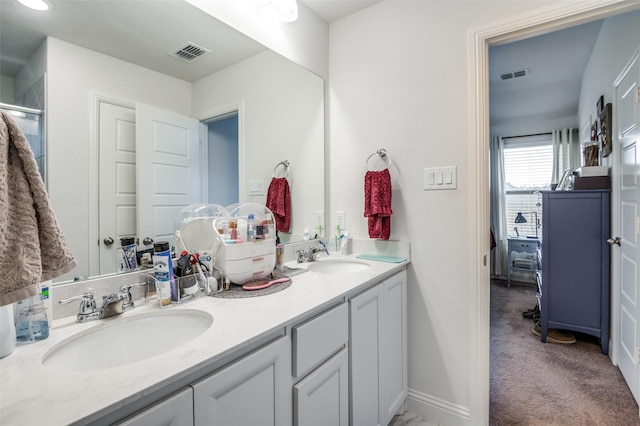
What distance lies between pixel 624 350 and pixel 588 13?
6.78 ft

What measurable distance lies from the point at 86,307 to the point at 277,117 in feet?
4.35

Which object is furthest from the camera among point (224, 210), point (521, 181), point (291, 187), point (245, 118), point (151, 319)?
point (521, 181)

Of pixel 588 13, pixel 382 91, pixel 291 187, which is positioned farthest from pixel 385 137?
pixel 588 13

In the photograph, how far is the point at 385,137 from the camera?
6.15ft

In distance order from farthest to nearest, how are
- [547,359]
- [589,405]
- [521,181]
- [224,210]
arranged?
[521,181] < [547,359] < [589,405] < [224,210]

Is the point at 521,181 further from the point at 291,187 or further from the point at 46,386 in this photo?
the point at 46,386

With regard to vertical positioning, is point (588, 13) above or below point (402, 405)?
above

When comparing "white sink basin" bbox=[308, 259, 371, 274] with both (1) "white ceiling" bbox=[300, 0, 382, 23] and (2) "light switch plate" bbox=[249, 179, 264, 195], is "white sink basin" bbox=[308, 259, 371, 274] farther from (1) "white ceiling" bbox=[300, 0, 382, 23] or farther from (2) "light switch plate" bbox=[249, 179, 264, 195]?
(1) "white ceiling" bbox=[300, 0, 382, 23]

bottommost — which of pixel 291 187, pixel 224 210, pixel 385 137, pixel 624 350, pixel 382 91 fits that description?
pixel 624 350

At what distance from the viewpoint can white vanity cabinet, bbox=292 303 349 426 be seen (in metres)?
0.98

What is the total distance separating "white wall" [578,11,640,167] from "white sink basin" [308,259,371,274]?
6.42 feet

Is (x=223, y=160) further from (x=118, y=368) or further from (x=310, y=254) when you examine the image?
(x=118, y=368)

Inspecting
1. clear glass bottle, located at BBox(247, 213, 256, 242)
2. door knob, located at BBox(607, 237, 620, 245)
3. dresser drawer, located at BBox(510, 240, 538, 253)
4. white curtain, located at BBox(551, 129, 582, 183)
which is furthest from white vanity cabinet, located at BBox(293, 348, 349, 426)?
white curtain, located at BBox(551, 129, 582, 183)

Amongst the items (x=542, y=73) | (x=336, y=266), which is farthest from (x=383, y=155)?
(x=542, y=73)
